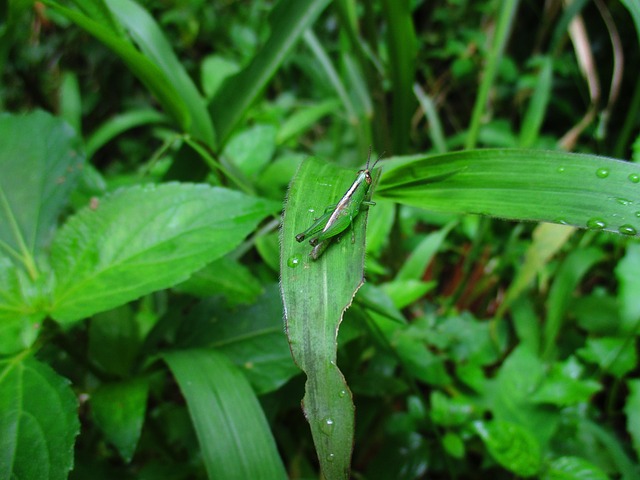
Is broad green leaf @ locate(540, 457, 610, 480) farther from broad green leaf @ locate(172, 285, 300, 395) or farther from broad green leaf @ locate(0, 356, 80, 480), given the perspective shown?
broad green leaf @ locate(0, 356, 80, 480)

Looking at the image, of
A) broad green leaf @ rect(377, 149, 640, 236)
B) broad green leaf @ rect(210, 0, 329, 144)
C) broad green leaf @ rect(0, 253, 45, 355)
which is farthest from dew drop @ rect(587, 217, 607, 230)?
broad green leaf @ rect(0, 253, 45, 355)

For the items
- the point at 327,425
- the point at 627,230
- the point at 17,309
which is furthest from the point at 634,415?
the point at 17,309

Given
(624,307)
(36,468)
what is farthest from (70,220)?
(624,307)

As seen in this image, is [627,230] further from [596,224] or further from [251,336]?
[251,336]

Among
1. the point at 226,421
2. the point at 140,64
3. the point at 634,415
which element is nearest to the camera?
the point at 226,421

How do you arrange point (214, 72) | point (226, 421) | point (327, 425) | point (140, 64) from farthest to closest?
1. point (214, 72)
2. point (140, 64)
3. point (226, 421)
4. point (327, 425)

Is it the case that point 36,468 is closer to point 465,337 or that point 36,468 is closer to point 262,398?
point 262,398

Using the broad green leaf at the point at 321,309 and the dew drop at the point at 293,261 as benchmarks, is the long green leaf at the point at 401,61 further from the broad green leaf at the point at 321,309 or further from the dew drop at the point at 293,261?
the dew drop at the point at 293,261

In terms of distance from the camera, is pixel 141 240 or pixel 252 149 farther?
pixel 252 149
